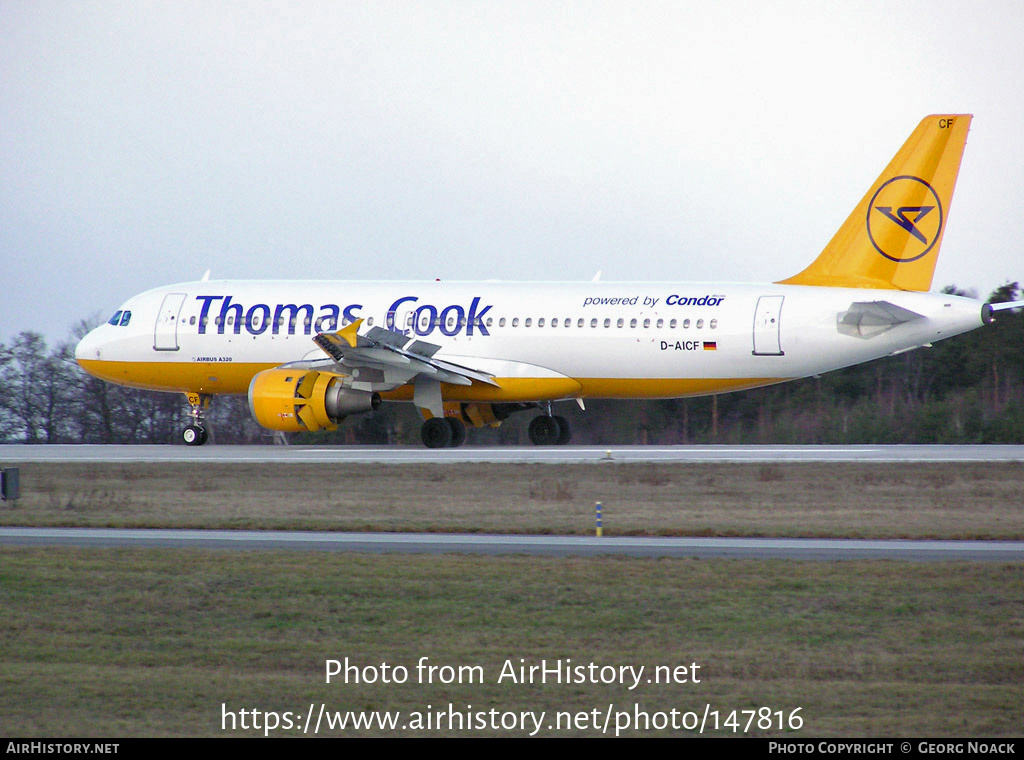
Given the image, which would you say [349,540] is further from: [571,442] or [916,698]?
[571,442]

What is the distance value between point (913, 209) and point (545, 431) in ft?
36.9

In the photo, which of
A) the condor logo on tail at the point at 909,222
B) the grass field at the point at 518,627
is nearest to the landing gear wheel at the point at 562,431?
the condor logo on tail at the point at 909,222

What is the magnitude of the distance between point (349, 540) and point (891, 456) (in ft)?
47.9

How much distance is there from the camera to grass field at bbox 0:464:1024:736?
9.24 meters

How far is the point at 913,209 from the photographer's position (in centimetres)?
3053

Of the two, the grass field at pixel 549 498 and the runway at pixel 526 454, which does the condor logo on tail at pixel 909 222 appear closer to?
the runway at pixel 526 454

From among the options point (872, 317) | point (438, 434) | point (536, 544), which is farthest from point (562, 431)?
point (536, 544)

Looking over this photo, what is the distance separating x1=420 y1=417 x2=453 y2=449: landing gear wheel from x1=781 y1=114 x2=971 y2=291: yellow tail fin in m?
10.9

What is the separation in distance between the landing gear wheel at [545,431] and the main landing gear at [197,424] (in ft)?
31.1

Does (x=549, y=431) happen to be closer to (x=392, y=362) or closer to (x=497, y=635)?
(x=392, y=362)

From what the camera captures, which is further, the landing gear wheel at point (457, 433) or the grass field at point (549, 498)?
the landing gear wheel at point (457, 433)

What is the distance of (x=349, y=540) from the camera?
1672 cm

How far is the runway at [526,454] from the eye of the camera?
2711 cm

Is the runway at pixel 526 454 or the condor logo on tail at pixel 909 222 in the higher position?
the condor logo on tail at pixel 909 222
